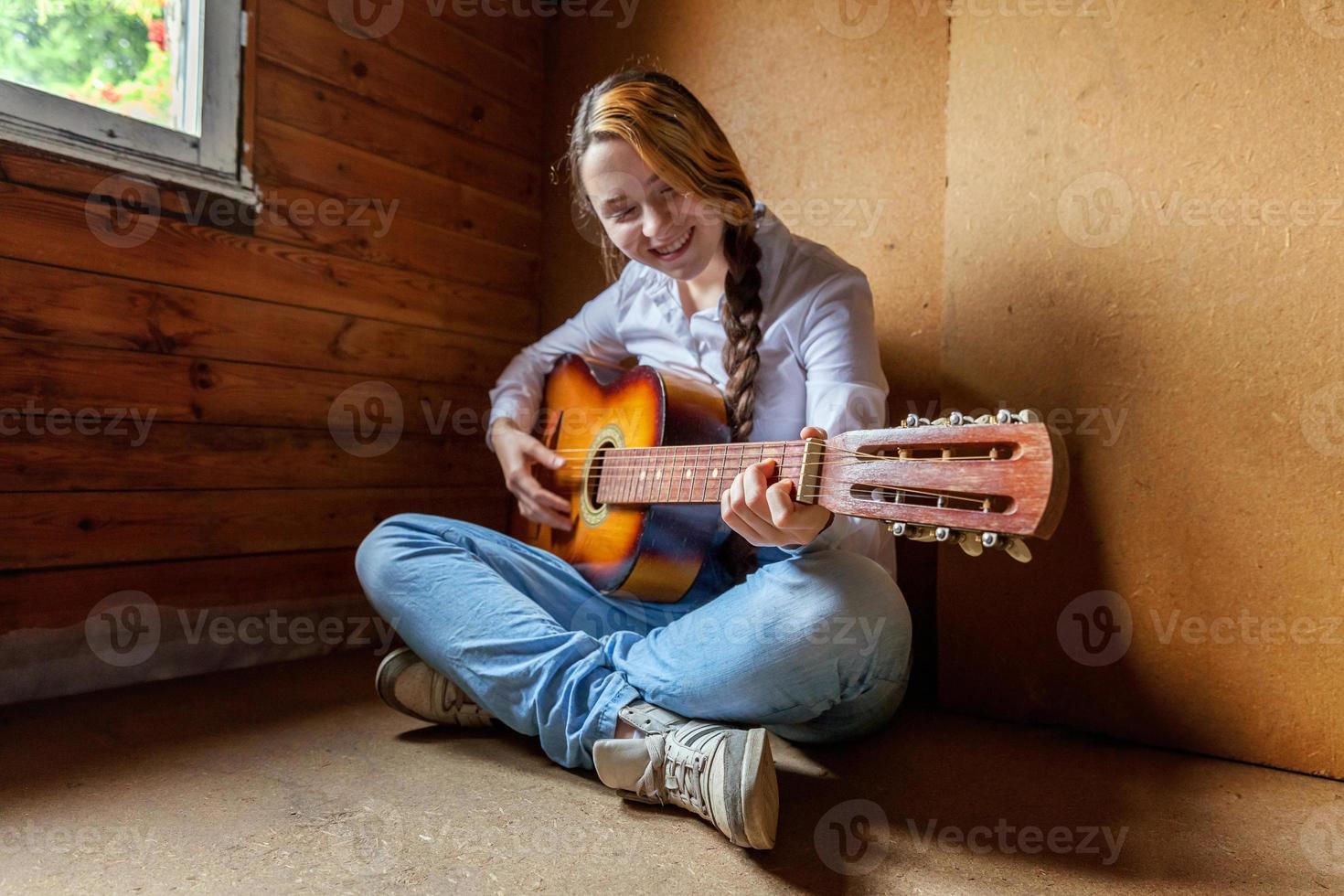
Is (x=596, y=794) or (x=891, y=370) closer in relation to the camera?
(x=596, y=794)

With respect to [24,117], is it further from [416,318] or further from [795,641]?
[795,641]

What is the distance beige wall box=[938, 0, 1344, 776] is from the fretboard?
0.55 metres

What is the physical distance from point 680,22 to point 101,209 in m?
1.26

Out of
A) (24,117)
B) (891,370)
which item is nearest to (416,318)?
(24,117)

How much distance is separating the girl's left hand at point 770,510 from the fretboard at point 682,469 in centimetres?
2

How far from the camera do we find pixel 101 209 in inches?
57.0

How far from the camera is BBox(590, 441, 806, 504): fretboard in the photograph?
996 mm

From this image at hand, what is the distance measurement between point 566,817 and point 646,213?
840 mm

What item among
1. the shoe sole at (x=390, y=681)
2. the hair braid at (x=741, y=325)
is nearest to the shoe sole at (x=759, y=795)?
the hair braid at (x=741, y=325)

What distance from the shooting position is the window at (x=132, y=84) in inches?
54.2
